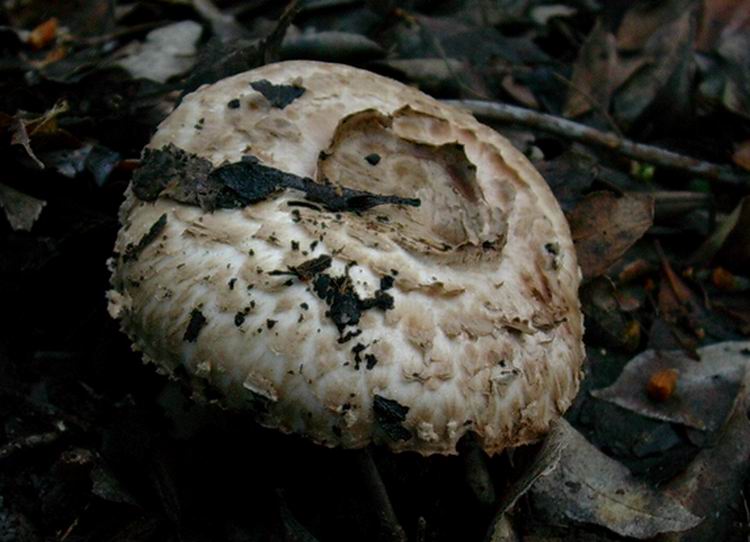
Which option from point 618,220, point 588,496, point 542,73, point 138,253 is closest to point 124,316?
point 138,253

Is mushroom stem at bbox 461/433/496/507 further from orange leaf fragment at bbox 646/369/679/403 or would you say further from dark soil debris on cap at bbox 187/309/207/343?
dark soil debris on cap at bbox 187/309/207/343

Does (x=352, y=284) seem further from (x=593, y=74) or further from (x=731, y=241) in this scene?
(x=593, y=74)

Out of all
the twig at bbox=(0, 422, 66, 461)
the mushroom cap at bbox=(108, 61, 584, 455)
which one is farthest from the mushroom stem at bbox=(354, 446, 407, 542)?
the twig at bbox=(0, 422, 66, 461)

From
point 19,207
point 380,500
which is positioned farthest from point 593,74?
point 19,207

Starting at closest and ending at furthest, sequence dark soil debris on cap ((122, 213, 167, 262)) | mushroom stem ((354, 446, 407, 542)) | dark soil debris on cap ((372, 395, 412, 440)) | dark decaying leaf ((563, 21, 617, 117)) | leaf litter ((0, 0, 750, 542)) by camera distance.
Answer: dark soil debris on cap ((372, 395, 412, 440)) < dark soil debris on cap ((122, 213, 167, 262)) < mushroom stem ((354, 446, 407, 542)) < leaf litter ((0, 0, 750, 542)) < dark decaying leaf ((563, 21, 617, 117))

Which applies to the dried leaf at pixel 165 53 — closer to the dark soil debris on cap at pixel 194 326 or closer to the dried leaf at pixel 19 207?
the dried leaf at pixel 19 207
